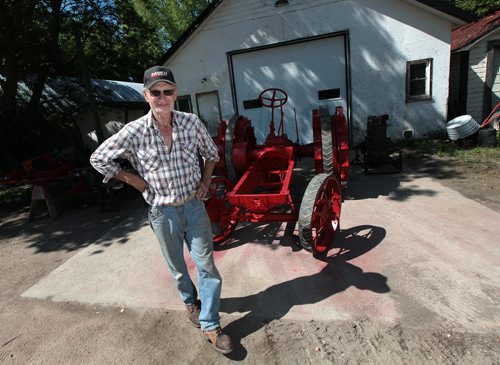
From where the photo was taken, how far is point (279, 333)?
2615 millimetres

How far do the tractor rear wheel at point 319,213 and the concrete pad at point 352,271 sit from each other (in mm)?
229

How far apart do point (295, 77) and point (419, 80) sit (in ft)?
11.0

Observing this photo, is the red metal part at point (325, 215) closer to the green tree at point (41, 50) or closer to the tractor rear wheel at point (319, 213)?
the tractor rear wheel at point (319, 213)

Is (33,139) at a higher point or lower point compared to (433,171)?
higher

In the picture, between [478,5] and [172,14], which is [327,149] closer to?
[478,5]

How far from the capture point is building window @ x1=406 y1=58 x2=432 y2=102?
8398 mm

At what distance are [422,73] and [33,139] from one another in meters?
11.0

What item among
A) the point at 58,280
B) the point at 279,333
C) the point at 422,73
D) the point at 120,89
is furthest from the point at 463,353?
the point at 120,89

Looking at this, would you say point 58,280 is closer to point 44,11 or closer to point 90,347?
point 90,347

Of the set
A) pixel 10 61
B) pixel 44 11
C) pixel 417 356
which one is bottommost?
pixel 417 356

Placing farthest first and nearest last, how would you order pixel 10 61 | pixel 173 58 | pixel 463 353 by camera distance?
pixel 173 58, pixel 10 61, pixel 463 353

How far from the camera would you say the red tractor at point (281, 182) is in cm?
340

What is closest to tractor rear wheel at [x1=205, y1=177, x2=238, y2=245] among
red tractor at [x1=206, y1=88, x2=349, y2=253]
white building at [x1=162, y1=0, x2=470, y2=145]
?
red tractor at [x1=206, y1=88, x2=349, y2=253]

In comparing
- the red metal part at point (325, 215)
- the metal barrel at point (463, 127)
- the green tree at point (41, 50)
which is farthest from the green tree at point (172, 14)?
→ the red metal part at point (325, 215)
